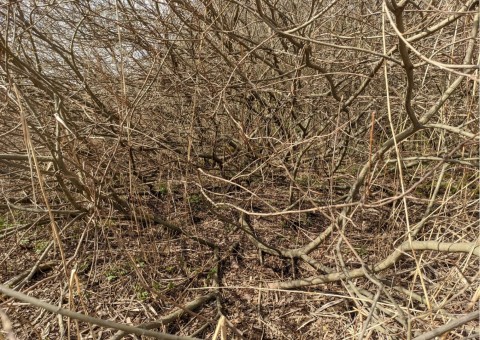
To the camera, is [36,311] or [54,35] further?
[54,35]

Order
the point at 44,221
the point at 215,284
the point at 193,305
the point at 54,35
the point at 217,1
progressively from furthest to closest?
the point at 54,35 < the point at 217,1 < the point at 44,221 < the point at 215,284 < the point at 193,305

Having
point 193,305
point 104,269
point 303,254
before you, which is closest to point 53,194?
point 104,269

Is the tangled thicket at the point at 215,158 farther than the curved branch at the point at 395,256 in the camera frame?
Yes

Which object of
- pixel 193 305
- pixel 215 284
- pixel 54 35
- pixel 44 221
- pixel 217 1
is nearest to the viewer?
pixel 193 305

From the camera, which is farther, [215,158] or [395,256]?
[215,158]

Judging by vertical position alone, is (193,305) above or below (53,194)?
below

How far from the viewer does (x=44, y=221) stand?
303 centimetres

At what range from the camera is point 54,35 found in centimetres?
375

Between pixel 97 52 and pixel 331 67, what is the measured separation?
7.06 ft

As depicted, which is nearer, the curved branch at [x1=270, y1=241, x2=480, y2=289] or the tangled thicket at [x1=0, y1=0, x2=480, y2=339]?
the curved branch at [x1=270, y1=241, x2=480, y2=289]

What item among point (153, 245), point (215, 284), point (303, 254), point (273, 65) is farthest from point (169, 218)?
point (273, 65)

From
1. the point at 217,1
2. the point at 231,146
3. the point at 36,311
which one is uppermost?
the point at 217,1

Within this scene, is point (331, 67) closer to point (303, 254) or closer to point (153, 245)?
point (303, 254)

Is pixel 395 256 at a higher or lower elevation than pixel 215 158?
lower
